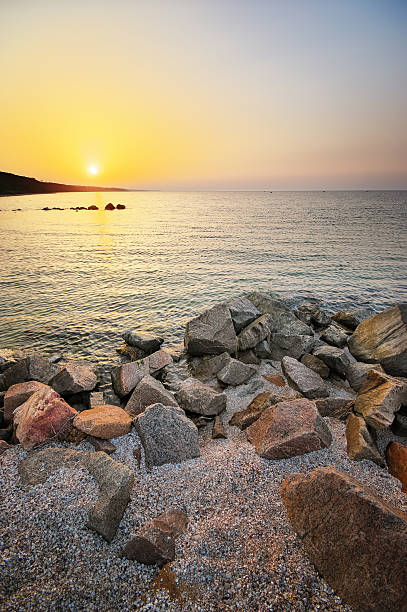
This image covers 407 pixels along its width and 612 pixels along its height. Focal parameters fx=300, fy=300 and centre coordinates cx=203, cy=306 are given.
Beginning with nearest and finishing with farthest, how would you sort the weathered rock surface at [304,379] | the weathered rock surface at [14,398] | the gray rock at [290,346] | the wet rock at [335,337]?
the weathered rock surface at [14,398], the weathered rock surface at [304,379], the gray rock at [290,346], the wet rock at [335,337]

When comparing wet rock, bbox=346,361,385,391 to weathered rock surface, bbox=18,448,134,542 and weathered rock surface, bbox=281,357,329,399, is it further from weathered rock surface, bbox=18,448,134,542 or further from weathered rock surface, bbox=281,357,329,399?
weathered rock surface, bbox=18,448,134,542

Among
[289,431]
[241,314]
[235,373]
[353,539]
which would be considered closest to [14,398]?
[235,373]

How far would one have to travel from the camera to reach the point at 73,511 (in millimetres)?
4617

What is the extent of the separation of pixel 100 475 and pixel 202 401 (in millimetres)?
3146

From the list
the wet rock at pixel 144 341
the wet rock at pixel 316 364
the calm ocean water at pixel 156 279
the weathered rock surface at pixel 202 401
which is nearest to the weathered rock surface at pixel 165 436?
the weathered rock surface at pixel 202 401

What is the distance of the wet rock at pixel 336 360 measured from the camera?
30.3ft

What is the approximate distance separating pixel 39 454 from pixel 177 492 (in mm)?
2737

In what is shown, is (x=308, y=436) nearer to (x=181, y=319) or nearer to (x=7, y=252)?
(x=181, y=319)

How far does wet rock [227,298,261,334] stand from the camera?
39.6 ft

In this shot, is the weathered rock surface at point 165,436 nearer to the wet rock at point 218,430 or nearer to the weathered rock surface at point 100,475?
the weathered rock surface at point 100,475

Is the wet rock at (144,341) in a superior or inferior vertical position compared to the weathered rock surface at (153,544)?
inferior

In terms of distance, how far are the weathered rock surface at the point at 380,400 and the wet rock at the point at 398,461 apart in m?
0.42

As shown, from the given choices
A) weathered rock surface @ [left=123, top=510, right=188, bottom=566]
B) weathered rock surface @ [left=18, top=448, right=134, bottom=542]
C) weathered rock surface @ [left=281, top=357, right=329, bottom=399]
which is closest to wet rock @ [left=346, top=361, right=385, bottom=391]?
weathered rock surface @ [left=281, top=357, right=329, bottom=399]

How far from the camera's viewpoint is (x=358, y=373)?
883 cm
